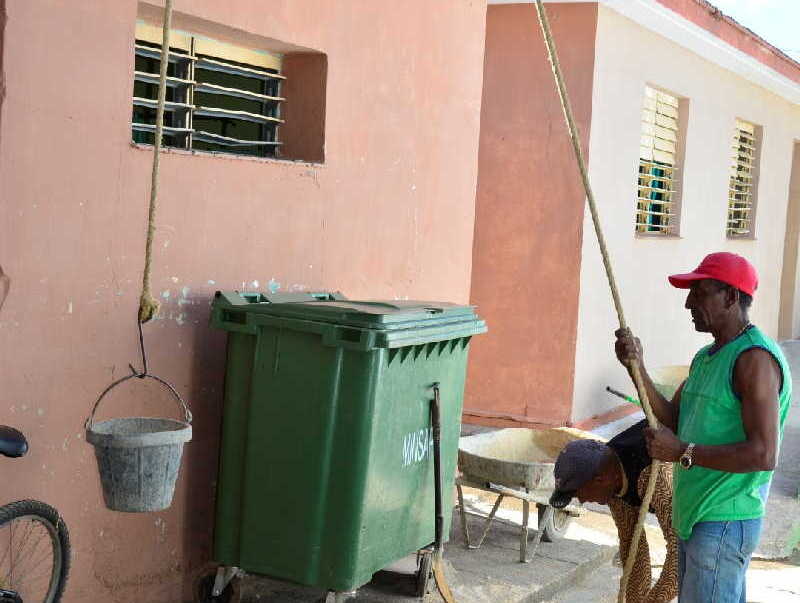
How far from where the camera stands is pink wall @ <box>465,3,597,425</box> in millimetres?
9328

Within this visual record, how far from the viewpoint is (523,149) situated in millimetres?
9562

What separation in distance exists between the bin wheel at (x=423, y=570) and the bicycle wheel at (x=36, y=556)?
65.3 inches

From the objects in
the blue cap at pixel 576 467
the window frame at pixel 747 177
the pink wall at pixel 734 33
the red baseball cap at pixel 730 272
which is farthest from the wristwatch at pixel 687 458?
the window frame at pixel 747 177

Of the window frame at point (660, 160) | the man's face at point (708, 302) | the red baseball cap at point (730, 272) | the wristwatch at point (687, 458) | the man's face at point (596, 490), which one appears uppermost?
the window frame at point (660, 160)

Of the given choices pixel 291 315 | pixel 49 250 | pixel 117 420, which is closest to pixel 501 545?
pixel 291 315

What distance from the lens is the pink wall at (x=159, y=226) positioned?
4.17 metres

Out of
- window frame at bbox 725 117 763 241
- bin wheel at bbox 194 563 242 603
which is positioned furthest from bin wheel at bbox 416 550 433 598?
window frame at bbox 725 117 763 241

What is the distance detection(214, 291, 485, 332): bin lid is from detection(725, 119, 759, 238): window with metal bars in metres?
9.35

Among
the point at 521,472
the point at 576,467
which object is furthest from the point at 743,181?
the point at 576,467

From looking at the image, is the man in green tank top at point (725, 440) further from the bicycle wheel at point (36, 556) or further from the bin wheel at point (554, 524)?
the bin wheel at point (554, 524)

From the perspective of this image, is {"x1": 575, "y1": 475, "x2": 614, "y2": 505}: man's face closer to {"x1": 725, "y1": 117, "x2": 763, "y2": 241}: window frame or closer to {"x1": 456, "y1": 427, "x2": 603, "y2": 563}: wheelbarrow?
{"x1": 456, "y1": 427, "x2": 603, "y2": 563}: wheelbarrow

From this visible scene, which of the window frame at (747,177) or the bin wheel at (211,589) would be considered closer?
the bin wheel at (211,589)

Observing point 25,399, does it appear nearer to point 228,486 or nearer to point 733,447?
point 228,486

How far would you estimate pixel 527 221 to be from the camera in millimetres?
9562
